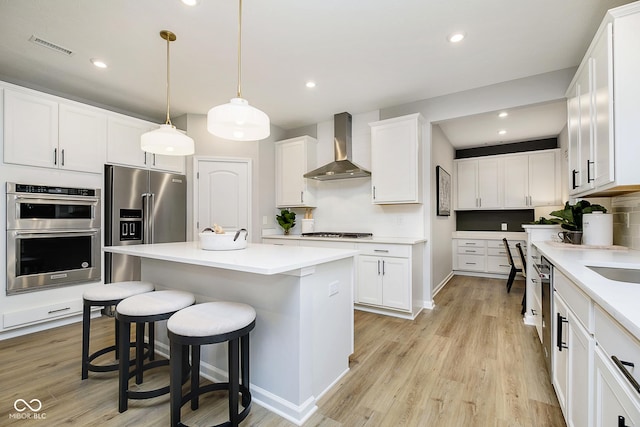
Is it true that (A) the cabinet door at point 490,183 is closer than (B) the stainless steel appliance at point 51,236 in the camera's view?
No

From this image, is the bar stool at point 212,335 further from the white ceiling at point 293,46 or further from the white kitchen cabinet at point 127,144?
the white kitchen cabinet at point 127,144

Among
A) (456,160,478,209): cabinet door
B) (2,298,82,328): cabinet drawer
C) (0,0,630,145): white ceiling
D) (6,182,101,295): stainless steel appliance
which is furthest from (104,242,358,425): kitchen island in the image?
(456,160,478,209): cabinet door

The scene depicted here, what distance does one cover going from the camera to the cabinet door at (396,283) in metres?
3.23

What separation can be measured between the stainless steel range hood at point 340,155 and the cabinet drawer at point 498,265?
3245 millimetres

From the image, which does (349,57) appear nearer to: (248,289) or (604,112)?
(604,112)

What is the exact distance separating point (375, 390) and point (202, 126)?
3.94 metres

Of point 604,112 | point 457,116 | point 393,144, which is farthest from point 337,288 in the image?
point 457,116

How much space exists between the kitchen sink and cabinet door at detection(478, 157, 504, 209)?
4450 millimetres

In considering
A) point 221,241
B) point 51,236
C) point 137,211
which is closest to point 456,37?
point 221,241

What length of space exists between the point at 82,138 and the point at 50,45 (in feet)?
3.29

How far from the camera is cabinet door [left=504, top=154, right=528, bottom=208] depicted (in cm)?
532

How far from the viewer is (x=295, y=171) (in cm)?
451

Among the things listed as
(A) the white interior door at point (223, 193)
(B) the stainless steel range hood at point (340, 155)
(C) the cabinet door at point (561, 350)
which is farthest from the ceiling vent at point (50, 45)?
(C) the cabinet door at point (561, 350)

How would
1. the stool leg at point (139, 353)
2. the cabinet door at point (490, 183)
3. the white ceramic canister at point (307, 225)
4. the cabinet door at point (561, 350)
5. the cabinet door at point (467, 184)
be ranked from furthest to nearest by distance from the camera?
the cabinet door at point (467, 184), the cabinet door at point (490, 183), the white ceramic canister at point (307, 225), the stool leg at point (139, 353), the cabinet door at point (561, 350)
